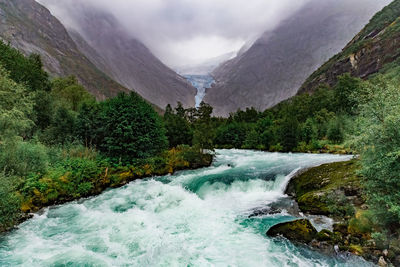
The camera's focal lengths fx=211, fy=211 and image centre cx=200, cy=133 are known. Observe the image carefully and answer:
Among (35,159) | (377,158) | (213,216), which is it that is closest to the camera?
(377,158)

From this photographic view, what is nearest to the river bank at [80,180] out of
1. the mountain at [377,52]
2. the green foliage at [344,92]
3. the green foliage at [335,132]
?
the green foliage at [335,132]

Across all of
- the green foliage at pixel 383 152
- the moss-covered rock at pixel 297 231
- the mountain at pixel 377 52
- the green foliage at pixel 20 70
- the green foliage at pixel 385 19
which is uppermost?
the green foliage at pixel 385 19

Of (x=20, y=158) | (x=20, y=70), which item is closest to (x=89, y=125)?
(x=20, y=158)

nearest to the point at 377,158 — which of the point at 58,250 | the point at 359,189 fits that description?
the point at 359,189

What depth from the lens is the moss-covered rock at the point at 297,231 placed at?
353 inches

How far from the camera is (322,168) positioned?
53.7 ft

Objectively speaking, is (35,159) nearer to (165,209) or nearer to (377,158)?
(165,209)

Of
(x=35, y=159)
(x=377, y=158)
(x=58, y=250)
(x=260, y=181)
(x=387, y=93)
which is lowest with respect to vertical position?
(x=58, y=250)

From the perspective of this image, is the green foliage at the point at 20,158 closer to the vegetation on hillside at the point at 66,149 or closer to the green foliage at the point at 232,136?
the vegetation on hillside at the point at 66,149

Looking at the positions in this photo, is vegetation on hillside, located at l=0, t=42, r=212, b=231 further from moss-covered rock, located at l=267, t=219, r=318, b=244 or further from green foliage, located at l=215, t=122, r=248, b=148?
green foliage, located at l=215, t=122, r=248, b=148

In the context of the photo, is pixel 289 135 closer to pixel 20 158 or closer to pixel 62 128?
pixel 62 128

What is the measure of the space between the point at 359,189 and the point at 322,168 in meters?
5.05

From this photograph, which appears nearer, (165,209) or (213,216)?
(213,216)

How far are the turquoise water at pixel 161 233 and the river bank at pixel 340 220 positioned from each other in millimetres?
585
